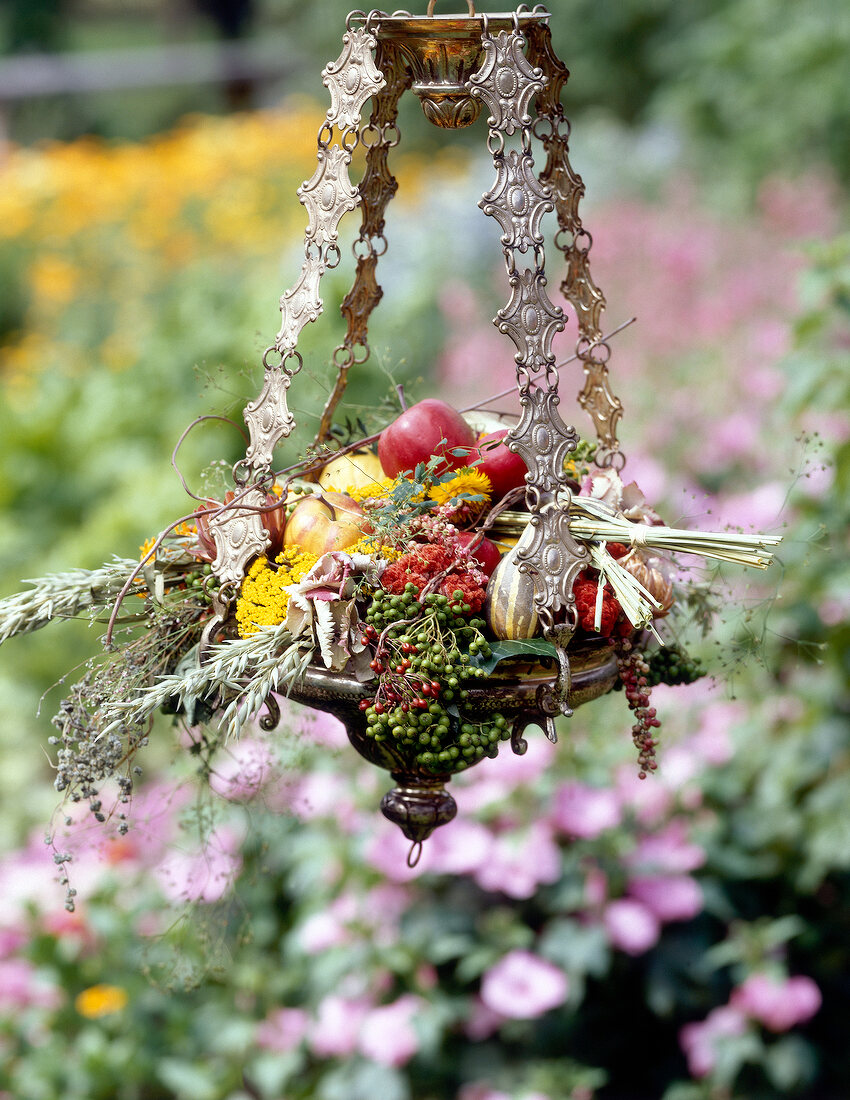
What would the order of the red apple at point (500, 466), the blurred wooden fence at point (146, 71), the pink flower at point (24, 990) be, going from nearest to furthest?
the red apple at point (500, 466)
the pink flower at point (24, 990)
the blurred wooden fence at point (146, 71)

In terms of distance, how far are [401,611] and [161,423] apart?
4.03m

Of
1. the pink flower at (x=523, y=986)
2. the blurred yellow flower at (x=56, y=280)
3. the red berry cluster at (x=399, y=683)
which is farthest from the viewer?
the blurred yellow flower at (x=56, y=280)

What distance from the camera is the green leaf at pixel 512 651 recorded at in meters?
1.13

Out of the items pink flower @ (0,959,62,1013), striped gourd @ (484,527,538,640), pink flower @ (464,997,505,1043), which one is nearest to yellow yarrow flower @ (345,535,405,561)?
striped gourd @ (484,527,538,640)

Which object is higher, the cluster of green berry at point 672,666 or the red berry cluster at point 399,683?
the cluster of green berry at point 672,666

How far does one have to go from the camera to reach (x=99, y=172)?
9.23m

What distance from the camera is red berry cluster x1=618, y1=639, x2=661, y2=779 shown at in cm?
123

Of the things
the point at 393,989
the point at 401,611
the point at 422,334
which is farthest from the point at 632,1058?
the point at 422,334

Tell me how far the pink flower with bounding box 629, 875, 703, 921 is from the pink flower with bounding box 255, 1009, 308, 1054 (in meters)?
0.81

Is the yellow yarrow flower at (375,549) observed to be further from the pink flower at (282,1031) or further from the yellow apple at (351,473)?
the pink flower at (282,1031)

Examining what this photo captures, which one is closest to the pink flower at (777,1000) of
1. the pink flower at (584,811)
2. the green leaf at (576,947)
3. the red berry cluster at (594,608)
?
the green leaf at (576,947)

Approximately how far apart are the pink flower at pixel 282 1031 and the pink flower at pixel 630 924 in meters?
0.74

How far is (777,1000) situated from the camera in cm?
245

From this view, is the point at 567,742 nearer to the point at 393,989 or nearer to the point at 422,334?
the point at 393,989
